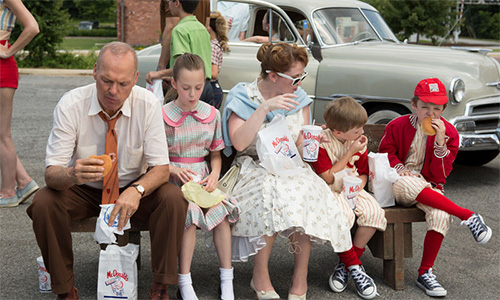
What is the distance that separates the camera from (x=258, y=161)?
3914 millimetres

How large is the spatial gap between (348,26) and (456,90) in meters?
1.75

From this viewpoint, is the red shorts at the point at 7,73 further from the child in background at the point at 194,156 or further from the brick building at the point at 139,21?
the brick building at the point at 139,21

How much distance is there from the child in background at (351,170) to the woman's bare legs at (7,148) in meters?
2.83

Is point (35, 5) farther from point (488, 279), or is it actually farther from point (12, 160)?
point (488, 279)

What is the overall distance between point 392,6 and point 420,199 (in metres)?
24.0

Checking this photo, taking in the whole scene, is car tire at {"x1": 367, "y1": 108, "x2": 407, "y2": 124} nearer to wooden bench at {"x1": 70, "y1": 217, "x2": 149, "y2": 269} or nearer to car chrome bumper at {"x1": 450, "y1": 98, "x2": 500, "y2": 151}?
car chrome bumper at {"x1": 450, "y1": 98, "x2": 500, "y2": 151}

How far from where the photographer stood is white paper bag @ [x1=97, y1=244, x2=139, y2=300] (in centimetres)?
333

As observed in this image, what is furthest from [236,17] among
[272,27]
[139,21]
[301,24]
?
[139,21]

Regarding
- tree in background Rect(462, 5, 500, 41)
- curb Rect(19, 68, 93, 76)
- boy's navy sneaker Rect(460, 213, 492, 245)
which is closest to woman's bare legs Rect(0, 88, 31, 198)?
boy's navy sneaker Rect(460, 213, 492, 245)

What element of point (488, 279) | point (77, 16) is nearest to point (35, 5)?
point (488, 279)

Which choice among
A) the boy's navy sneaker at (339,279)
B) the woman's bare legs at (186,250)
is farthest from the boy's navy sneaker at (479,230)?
the woman's bare legs at (186,250)

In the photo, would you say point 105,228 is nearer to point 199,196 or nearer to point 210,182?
point 199,196

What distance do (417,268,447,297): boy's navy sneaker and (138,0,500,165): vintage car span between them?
2762 mm

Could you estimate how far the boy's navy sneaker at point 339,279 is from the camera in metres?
3.85
